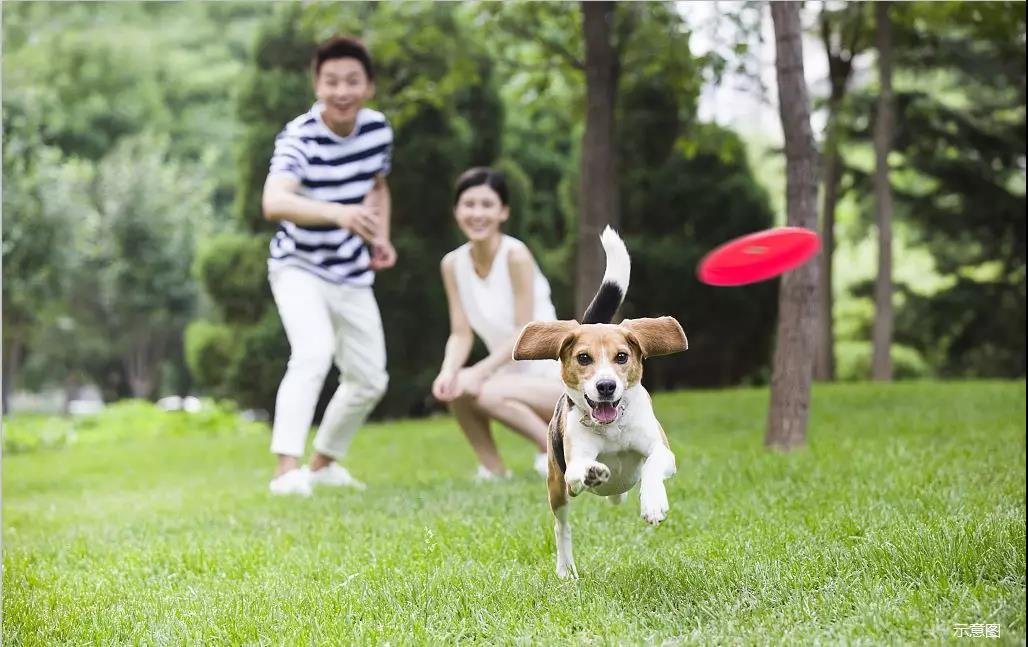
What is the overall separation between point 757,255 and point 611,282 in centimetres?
66

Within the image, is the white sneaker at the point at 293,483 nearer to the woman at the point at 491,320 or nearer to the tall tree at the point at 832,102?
the woman at the point at 491,320

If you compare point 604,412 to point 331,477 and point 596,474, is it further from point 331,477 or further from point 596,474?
point 331,477

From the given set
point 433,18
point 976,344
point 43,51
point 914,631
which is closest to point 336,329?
point 914,631

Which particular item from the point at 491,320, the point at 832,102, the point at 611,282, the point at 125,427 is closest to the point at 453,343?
the point at 491,320

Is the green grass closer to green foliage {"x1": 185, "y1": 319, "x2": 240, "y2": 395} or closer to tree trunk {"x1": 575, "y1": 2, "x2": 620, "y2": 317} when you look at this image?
tree trunk {"x1": 575, "y1": 2, "x2": 620, "y2": 317}

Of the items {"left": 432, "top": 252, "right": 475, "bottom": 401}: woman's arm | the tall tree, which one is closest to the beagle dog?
{"left": 432, "top": 252, "right": 475, "bottom": 401}: woman's arm

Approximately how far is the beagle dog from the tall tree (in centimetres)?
1065

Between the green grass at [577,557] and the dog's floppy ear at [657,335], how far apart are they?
66 centimetres

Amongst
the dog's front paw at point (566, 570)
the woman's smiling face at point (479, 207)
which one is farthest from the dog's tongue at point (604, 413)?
the woman's smiling face at point (479, 207)

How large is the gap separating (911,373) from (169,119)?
18.5 m

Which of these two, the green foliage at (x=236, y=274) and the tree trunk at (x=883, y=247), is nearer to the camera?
the tree trunk at (x=883, y=247)

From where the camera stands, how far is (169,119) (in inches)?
1091

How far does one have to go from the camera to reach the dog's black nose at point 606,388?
7.89ft

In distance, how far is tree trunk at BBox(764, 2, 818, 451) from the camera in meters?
6.25
